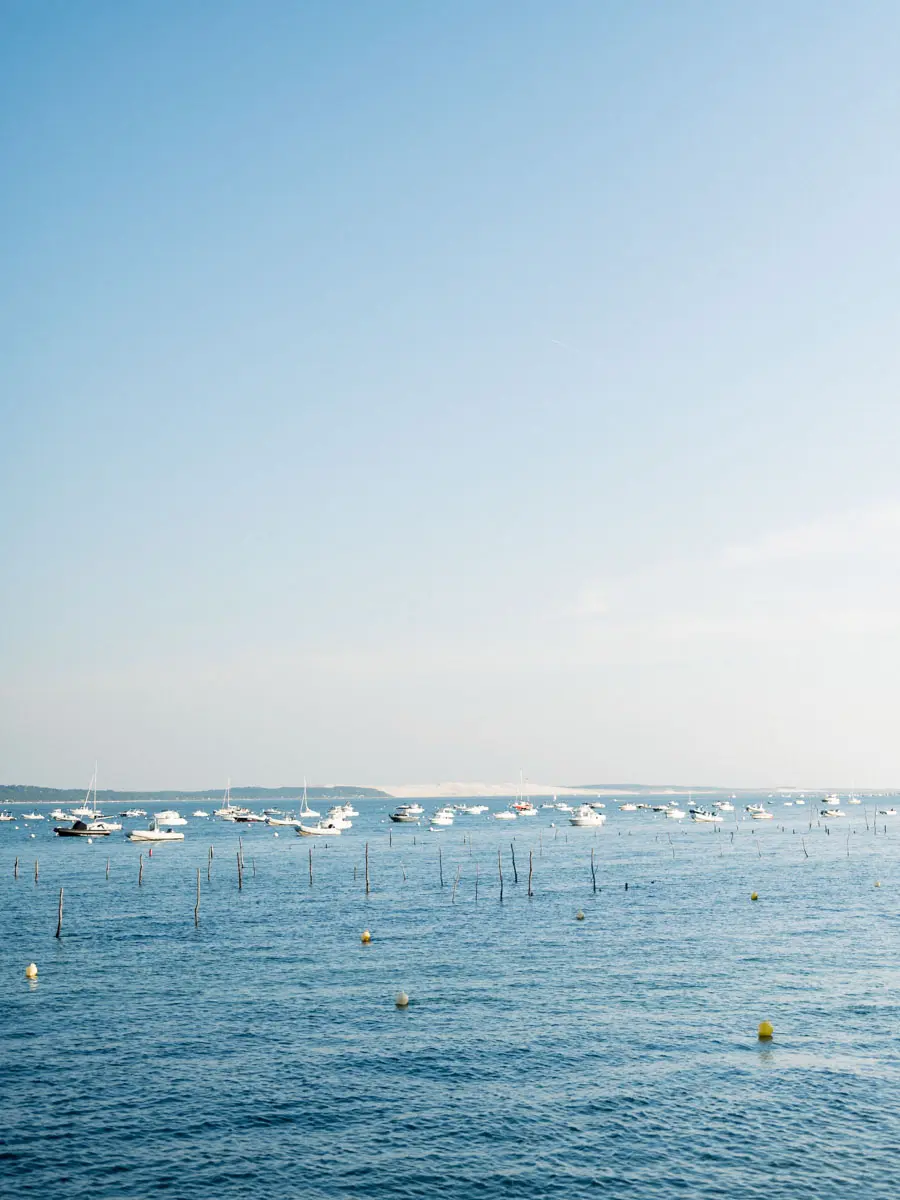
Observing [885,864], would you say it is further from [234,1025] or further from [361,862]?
[234,1025]

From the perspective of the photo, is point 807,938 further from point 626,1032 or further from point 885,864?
point 885,864

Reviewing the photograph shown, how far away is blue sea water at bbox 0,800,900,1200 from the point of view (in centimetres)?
3238

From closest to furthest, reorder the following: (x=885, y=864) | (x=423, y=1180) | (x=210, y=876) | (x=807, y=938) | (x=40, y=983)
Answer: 1. (x=423, y=1180)
2. (x=40, y=983)
3. (x=807, y=938)
4. (x=210, y=876)
5. (x=885, y=864)

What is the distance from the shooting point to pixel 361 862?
143500mm

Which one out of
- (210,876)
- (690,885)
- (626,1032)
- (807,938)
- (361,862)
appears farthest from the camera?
(361,862)

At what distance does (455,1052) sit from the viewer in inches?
1742

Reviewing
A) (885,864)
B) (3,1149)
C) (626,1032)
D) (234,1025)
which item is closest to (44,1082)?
(3,1149)

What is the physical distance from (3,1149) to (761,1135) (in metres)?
27.0

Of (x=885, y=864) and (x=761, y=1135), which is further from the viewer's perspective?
(x=885, y=864)

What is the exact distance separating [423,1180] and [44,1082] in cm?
1880

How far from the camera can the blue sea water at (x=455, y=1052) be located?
32375 millimetres

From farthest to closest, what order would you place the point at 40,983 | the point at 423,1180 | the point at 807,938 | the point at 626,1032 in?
1. the point at 807,938
2. the point at 40,983
3. the point at 626,1032
4. the point at 423,1180

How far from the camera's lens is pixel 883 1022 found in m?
48.2

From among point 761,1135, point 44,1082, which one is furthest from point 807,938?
point 44,1082
